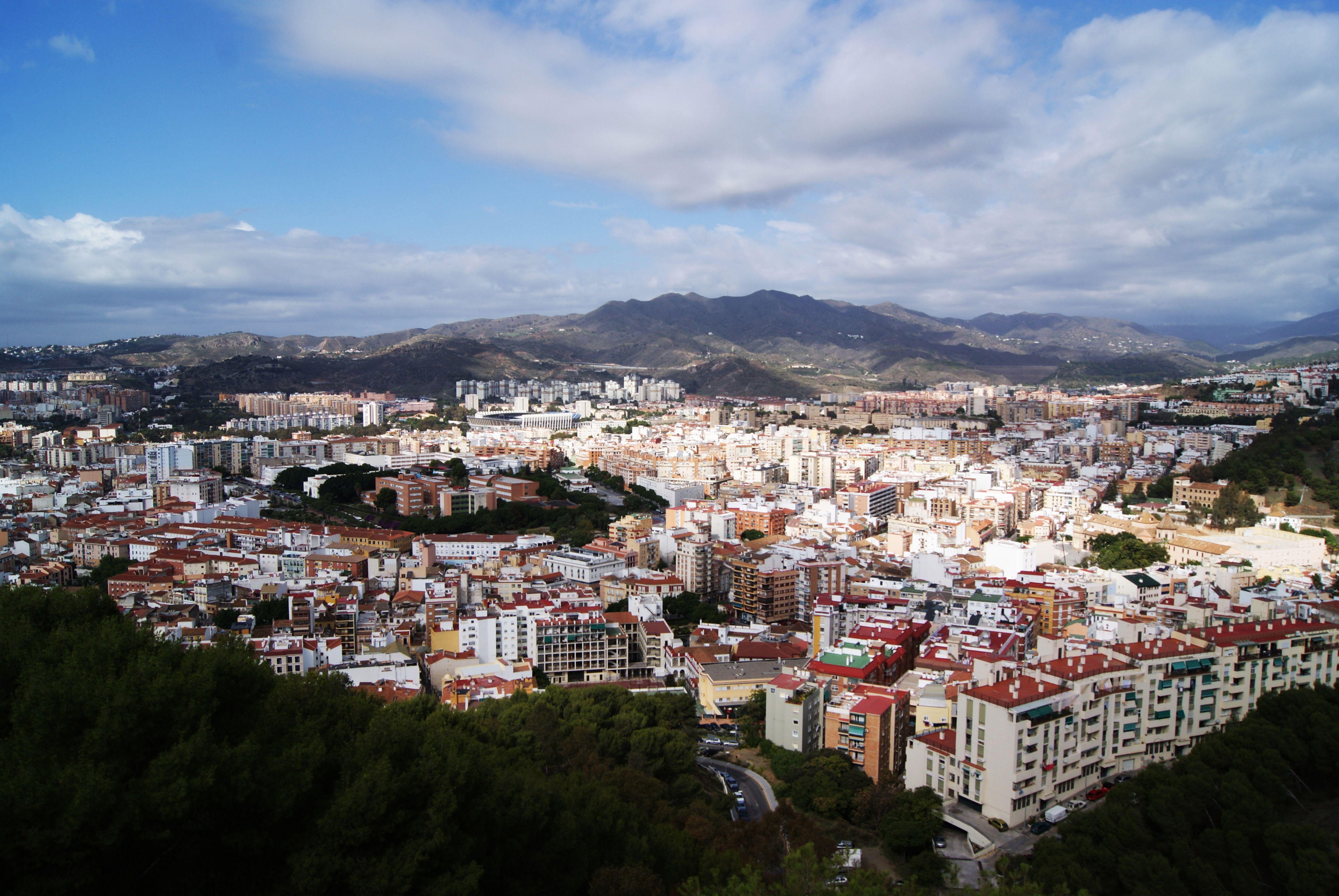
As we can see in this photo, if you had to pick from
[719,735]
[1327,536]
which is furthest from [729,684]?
[1327,536]

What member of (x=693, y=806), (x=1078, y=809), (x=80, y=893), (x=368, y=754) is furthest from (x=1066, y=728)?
(x=80, y=893)

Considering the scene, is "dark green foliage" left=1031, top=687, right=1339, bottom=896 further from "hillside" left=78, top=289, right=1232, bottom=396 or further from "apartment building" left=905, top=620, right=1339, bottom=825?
"hillside" left=78, top=289, right=1232, bottom=396

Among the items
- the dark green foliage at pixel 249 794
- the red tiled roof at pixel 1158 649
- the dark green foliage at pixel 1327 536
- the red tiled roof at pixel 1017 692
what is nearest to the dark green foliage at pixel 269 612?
the dark green foliage at pixel 249 794

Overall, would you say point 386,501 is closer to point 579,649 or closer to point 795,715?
point 579,649

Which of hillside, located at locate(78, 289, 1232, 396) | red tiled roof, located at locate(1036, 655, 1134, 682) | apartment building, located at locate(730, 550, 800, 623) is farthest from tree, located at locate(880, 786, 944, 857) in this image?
hillside, located at locate(78, 289, 1232, 396)

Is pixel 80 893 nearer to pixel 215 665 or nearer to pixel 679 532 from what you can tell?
pixel 215 665

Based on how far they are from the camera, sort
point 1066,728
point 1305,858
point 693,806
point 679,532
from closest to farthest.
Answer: point 1305,858, point 693,806, point 1066,728, point 679,532
